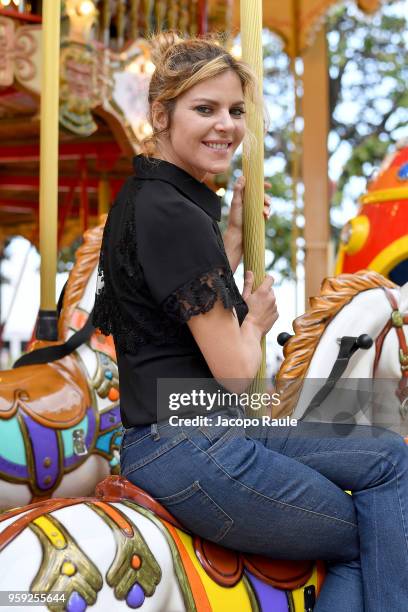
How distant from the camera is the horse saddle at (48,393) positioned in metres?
3.00

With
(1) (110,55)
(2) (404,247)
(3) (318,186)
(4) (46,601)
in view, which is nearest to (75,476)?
(4) (46,601)

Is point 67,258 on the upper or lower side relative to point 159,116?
lower

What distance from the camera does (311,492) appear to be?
1623 mm

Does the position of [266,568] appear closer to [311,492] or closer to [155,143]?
[311,492]

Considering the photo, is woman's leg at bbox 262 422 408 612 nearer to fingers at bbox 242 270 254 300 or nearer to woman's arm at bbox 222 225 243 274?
fingers at bbox 242 270 254 300

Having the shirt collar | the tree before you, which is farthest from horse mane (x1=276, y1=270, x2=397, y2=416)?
the tree

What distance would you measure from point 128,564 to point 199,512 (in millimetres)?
161

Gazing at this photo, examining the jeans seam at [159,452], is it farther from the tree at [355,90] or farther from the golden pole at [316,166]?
the tree at [355,90]

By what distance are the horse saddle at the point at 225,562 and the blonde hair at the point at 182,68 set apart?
661 millimetres

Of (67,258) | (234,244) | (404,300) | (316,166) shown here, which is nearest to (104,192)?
(316,166)

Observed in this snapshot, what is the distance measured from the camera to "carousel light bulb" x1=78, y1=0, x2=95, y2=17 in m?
4.84

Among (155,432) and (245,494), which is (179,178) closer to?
(155,432)

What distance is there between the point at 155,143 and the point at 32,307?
11.6 m

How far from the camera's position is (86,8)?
4.85 metres
